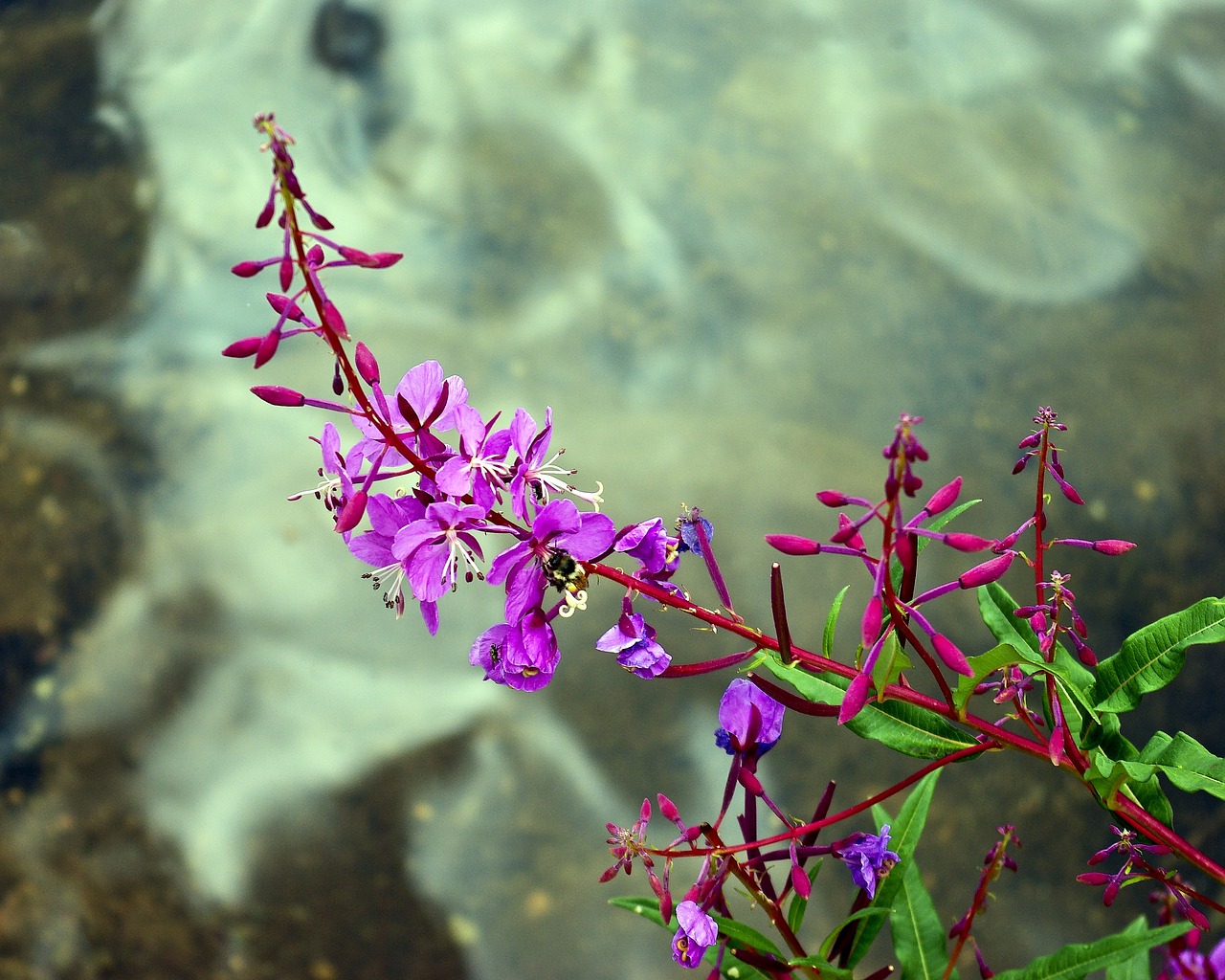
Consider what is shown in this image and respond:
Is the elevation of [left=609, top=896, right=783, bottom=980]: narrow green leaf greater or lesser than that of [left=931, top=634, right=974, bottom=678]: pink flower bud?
lesser

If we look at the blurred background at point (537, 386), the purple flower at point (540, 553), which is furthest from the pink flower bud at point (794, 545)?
the blurred background at point (537, 386)

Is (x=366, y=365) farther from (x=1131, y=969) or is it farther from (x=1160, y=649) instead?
(x=1131, y=969)

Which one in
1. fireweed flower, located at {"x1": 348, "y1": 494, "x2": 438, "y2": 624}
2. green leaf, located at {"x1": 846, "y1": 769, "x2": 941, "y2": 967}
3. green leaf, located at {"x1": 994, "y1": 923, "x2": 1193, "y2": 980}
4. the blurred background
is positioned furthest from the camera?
the blurred background

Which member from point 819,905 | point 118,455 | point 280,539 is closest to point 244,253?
point 118,455

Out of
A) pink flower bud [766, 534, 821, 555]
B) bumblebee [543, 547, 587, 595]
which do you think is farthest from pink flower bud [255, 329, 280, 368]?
pink flower bud [766, 534, 821, 555]

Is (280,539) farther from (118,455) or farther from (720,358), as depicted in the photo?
(720,358)

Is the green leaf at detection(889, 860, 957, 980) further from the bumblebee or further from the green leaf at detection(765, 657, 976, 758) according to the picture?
the bumblebee

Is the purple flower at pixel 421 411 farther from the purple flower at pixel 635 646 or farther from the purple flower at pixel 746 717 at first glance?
the purple flower at pixel 746 717
